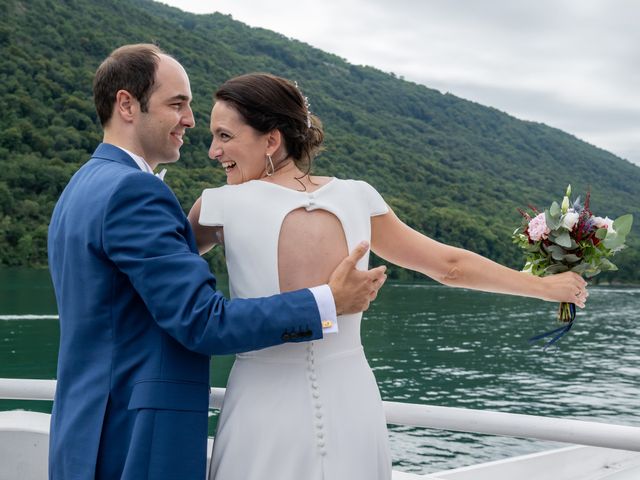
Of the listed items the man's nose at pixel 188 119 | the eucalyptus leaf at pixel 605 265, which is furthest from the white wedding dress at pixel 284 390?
the eucalyptus leaf at pixel 605 265

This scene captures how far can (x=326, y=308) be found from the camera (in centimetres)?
148

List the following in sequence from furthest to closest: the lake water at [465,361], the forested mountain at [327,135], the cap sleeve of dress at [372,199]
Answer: the forested mountain at [327,135]
the lake water at [465,361]
the cap sleeve of dress at [372,199]

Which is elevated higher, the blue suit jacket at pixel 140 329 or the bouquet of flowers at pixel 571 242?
the bouquet of flowers at pixel 571 242

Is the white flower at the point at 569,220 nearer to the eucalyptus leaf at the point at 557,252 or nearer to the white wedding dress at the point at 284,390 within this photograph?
the eucalyptus leaf at the point at 557,252

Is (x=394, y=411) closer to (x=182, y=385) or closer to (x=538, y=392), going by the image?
(x=182, y=385)

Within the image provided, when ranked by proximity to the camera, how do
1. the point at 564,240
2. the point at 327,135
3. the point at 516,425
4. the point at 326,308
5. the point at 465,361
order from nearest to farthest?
the point at 326,308
the point at 516,425
the point at 564,240
the point at 465,361
the point at 327,135

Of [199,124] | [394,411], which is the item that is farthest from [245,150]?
[199,124]

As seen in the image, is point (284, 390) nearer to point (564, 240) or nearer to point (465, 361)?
point (564, 240)

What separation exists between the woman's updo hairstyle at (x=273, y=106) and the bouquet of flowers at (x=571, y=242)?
2.88 feet

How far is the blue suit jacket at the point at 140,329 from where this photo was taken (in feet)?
4.47

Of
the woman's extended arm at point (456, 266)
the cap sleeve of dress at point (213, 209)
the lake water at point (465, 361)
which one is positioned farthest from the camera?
the lake water at point (465, 361)

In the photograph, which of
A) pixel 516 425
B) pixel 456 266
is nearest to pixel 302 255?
pixel 456 266

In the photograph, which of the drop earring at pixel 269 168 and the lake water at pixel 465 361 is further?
the lake water at pixel 465 361

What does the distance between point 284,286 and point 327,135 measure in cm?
8294
